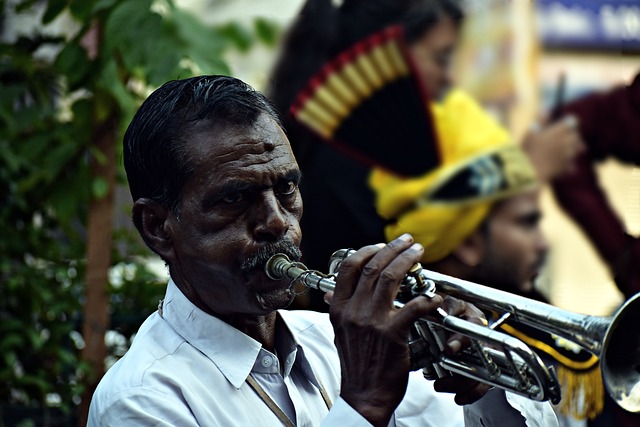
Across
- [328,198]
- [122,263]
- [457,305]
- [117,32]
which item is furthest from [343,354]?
[122,263]

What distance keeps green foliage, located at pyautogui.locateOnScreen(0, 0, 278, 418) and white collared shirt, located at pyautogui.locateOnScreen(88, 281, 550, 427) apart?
159cm

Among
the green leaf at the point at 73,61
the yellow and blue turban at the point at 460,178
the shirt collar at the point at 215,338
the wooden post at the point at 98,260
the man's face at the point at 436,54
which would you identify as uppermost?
the shirt collar at the point at 215,338

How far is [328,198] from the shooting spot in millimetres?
4777

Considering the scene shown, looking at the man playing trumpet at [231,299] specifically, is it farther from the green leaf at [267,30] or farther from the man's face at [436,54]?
the man's face at [436,54]

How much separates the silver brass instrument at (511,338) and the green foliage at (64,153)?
5.85ft

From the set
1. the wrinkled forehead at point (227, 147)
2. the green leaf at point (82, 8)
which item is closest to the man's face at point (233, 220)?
the wrinkled forehead at point (227, 147)

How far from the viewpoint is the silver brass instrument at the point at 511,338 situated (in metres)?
2.13

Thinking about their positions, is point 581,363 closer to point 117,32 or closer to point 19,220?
point 117,32

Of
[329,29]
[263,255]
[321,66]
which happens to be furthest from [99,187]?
[263,255]

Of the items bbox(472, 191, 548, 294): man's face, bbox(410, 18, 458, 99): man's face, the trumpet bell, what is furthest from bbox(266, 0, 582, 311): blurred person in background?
the trumpet bell

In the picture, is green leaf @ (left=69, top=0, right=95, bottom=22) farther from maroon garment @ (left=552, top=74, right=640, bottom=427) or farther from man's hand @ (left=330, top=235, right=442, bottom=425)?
man's hand @ (left=330, top=235, right=442, bottom=425)

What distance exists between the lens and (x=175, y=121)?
2301 mm

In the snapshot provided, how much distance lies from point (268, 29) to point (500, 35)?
105cm

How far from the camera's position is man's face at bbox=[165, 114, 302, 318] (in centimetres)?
229
